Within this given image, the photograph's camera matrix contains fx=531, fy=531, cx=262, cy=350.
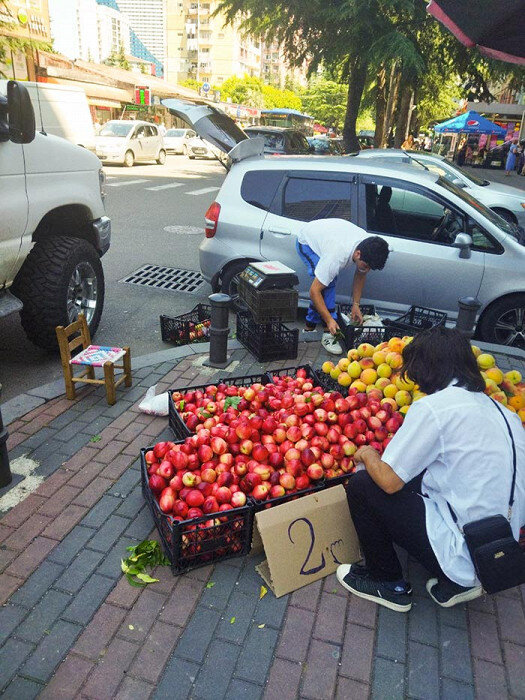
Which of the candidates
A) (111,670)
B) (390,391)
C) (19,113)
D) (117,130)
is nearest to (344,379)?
(390,391)

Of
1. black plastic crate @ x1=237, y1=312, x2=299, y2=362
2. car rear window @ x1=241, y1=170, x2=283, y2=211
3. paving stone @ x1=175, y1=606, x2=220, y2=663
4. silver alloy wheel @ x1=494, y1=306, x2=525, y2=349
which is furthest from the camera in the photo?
car rear window @ x1=241, y1=170, x2=283, y2=211

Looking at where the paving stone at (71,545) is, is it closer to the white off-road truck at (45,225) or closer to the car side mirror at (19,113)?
the white off-road truck at (45,225)

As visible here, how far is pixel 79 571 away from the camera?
2863mm

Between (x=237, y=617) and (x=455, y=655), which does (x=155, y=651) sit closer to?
(x=237, y=617)

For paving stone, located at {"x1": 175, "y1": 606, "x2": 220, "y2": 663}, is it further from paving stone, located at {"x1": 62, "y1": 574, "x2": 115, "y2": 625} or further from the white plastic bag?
the white plastic bag

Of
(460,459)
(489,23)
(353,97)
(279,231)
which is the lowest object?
(460,459)

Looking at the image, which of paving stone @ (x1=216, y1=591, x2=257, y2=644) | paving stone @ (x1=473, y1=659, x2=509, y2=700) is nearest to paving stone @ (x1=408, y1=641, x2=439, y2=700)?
paving stone @ (x1=473, y1=659, x2=509, y2=700)

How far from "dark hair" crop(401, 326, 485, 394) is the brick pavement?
47.6 inches

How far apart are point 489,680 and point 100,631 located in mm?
1820

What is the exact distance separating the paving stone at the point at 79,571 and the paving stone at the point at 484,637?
1.99 meters

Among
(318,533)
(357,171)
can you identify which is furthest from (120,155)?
(318,533)

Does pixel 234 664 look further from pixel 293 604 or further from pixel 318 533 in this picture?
pixel 318 533

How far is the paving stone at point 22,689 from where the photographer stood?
→ 88.4 inches

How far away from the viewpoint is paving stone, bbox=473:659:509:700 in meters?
2.36
